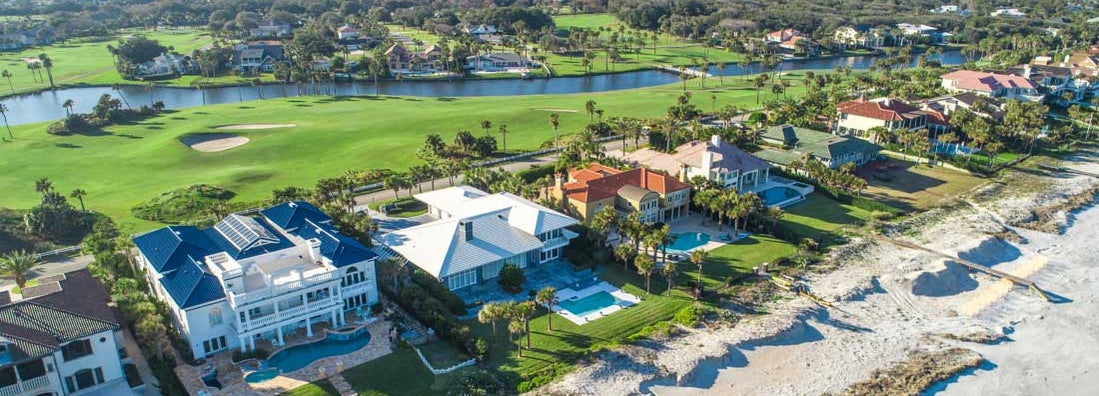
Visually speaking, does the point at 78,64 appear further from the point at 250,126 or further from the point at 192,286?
the point at 192,286

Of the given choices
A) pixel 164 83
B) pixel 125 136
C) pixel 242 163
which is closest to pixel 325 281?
pixel 242 163

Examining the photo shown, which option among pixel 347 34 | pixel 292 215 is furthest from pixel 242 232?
pixel 347 34

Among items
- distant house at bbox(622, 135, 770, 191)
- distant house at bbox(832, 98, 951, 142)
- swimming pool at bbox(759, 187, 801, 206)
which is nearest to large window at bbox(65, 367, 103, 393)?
distant house at bbox(622, 135, 770, 191)

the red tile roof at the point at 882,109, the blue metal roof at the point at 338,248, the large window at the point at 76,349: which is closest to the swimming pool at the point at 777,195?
the red tile roof at the point at 882,109

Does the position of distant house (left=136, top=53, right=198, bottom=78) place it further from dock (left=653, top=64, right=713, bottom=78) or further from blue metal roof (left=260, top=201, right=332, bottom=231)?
blue metal roof (left=260, top=201, right=332, bottom=231)

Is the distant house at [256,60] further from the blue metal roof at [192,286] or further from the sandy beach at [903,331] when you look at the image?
the sandy beach at [903,331]
